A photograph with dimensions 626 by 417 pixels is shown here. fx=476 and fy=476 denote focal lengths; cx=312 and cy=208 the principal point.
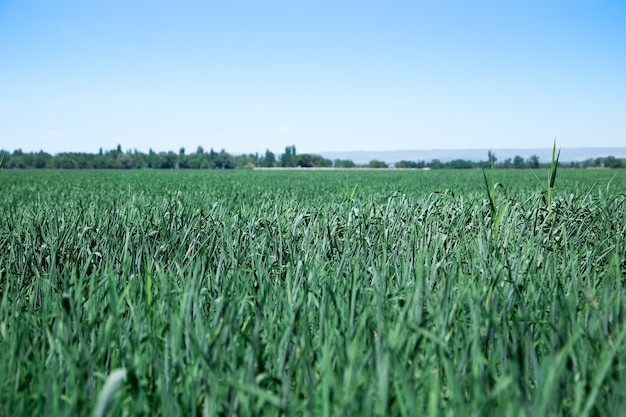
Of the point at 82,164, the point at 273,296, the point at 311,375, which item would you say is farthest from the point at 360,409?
the point at 82,164

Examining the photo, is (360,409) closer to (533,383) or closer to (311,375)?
(311,375)

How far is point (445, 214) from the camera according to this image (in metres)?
3.74

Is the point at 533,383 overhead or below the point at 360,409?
below

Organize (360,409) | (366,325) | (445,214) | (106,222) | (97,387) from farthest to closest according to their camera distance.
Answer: (445,214) < (106,222) < (366,325) < (97,387) < (360,409)

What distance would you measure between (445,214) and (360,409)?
9.68 ft

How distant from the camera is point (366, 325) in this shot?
1.37m

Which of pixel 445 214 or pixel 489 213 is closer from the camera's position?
pixel 445 214

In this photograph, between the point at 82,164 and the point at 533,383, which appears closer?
the point at 533,383

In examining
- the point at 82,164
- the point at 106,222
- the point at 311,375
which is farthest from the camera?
the point at 82,164

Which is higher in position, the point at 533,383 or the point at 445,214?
the point at 445,214

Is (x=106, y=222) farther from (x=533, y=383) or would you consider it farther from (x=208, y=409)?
(x=533, y=383)

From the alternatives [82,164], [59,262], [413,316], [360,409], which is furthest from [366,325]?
[82,164]

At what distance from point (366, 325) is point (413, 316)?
0.48 ft

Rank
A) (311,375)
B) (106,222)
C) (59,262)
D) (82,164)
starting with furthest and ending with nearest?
A: (82,164), (106,222), (59,262), (311,375)
